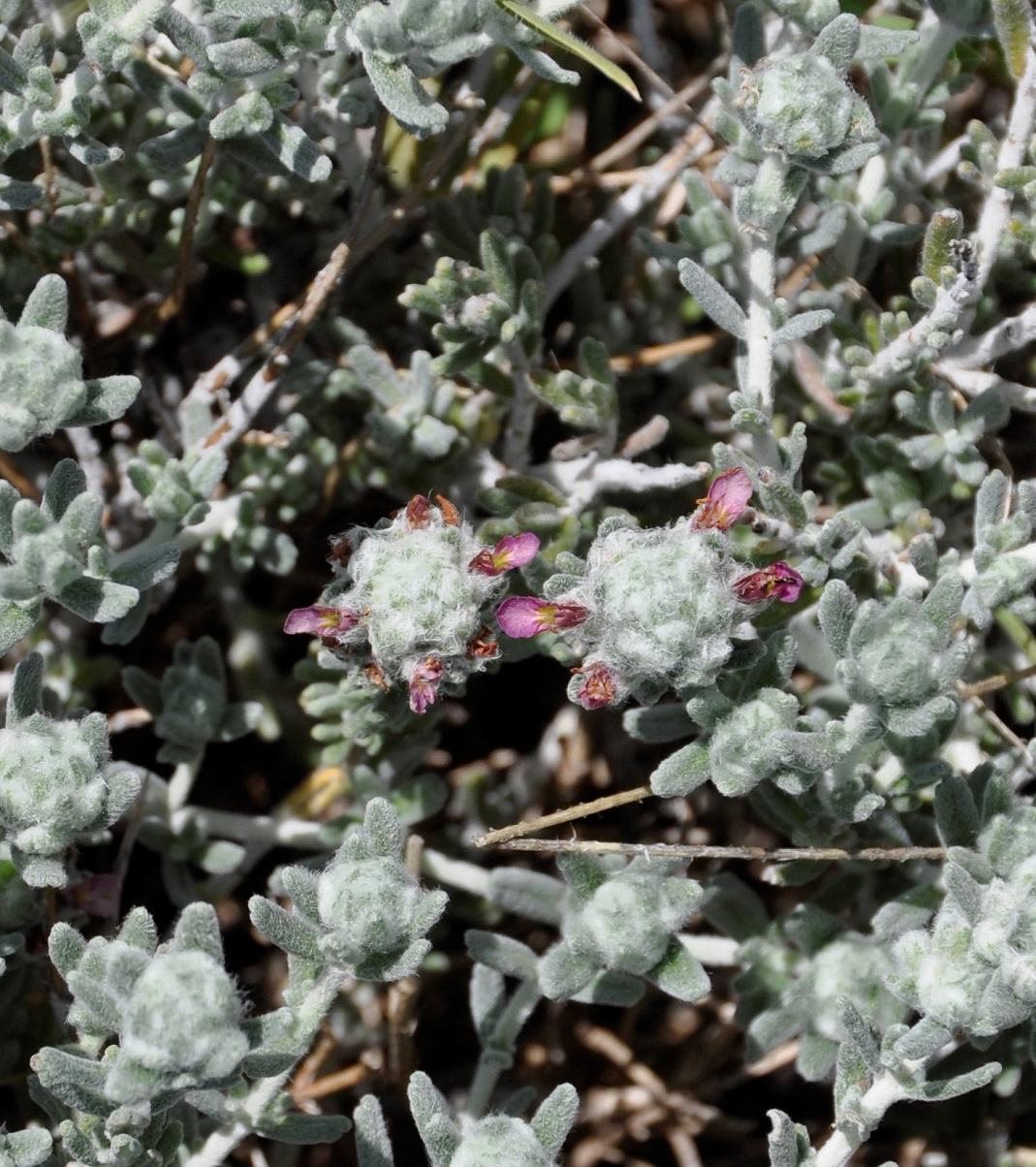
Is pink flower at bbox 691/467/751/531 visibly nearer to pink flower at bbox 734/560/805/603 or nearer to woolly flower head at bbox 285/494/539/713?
pink flower at bbox 734/560/805/603

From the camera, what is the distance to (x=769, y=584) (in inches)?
122

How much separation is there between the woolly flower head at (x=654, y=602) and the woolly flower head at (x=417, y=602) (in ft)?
0.33

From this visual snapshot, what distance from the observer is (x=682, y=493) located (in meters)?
4.26

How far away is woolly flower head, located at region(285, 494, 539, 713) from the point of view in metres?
3.05

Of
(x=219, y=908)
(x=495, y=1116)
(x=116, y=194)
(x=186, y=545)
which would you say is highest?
(x=116, y=194)

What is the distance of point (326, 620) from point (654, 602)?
2.47 ft

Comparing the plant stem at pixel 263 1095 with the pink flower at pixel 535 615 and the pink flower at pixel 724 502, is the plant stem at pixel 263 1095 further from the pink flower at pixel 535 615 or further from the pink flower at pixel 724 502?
the pink flower at pixel 724 502

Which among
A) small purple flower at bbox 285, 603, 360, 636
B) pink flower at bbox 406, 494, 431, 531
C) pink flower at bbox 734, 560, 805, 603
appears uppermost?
pink flower at bbox 734, 560, 805, 603

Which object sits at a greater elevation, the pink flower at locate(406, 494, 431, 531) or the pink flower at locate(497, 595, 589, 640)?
the pink flower at locate(406, 494, 431, 531)

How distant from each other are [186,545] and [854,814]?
1860mm

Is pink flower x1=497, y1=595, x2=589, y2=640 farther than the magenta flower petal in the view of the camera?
No

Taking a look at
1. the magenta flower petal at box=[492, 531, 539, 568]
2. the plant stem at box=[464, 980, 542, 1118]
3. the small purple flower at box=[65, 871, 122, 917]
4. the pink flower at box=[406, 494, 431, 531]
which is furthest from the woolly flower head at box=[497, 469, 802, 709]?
the small purple flower at box=[65, 871, 122, 917]

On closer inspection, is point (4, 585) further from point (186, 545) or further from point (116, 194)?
point (116, 194)

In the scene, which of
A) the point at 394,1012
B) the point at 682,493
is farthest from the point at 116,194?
the point at 394,1012
